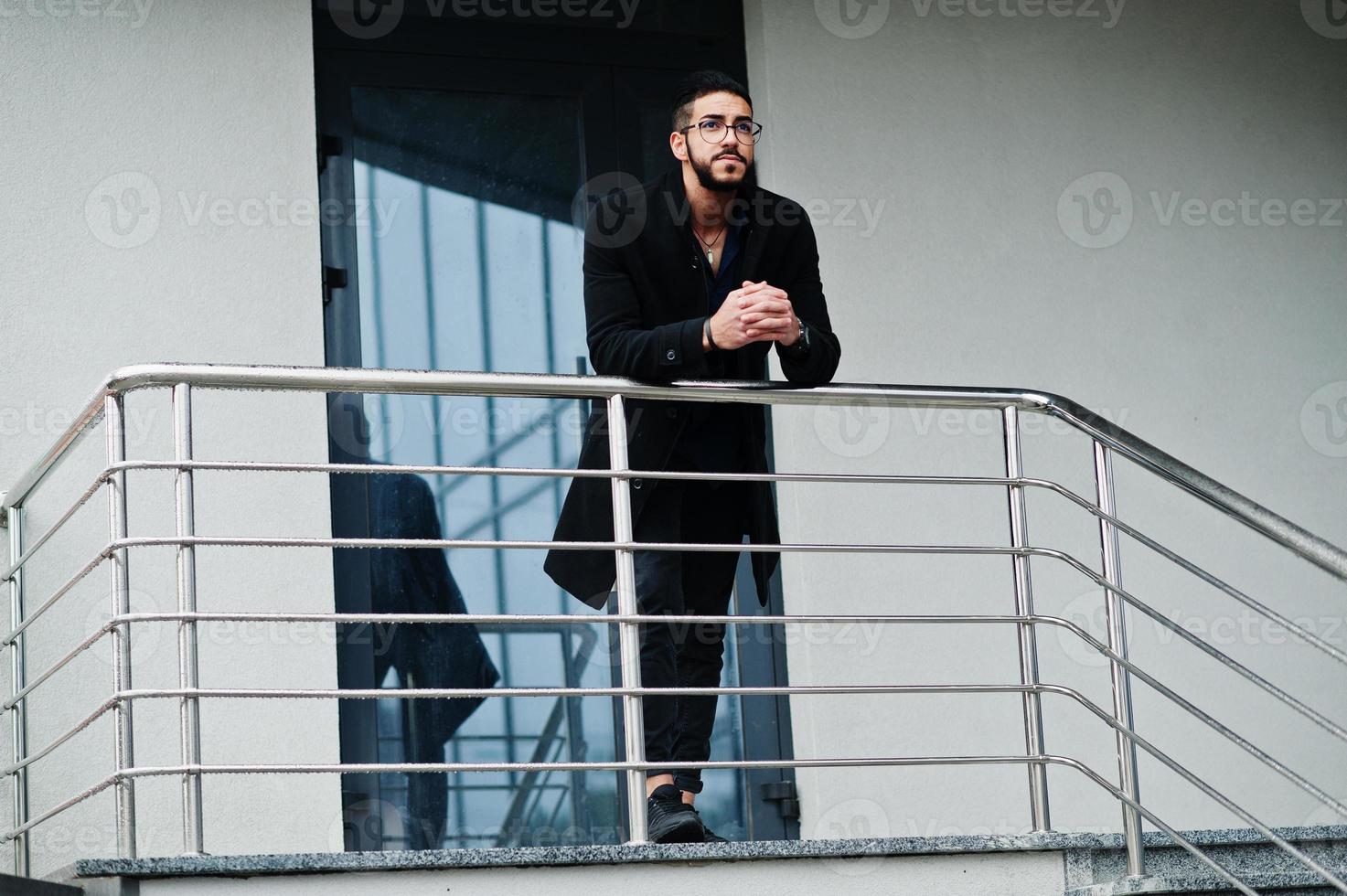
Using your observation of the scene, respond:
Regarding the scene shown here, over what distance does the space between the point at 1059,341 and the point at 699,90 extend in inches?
71.9

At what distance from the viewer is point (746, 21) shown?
14.4 feet

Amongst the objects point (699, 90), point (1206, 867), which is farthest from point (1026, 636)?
point (699, 90)

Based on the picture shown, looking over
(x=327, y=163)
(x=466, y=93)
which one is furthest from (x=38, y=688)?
(x=466, y=93)

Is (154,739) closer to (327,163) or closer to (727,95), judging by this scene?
(327,163)

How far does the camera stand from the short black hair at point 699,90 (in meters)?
2.92

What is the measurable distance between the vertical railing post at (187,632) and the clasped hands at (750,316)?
861mm

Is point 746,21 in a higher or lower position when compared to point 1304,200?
higher

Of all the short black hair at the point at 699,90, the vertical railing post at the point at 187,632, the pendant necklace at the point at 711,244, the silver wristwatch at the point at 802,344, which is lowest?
the vertical railing post at the point at 187,632

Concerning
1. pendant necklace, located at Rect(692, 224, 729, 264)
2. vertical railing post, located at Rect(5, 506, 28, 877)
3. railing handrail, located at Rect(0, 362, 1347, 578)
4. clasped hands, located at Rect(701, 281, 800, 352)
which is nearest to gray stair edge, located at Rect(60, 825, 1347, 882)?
railing handrail, located at Rect(0, 362, 1347, 578)

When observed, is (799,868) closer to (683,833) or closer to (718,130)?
(683,833)

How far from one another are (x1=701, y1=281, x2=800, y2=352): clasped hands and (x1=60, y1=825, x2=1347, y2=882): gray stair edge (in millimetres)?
815

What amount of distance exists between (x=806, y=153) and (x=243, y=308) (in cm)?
151

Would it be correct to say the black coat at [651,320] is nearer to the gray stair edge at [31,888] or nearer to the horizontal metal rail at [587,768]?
the horizontal metal rail at [587,768]

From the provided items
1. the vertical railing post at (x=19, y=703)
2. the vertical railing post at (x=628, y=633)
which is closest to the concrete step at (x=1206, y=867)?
the vertical railing post at (x=628, y=633)
